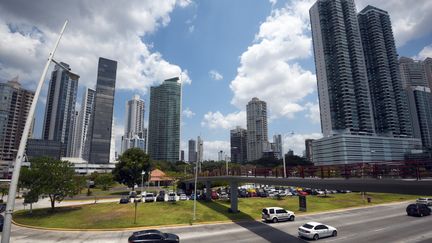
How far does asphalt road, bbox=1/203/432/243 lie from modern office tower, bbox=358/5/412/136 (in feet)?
508

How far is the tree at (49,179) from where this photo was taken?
41.5 m

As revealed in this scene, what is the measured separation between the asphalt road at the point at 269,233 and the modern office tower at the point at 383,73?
15471cm

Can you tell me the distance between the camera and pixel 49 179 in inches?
1663

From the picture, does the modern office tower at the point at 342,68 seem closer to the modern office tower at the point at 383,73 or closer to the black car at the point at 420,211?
the modern office tower at the point at 383,73

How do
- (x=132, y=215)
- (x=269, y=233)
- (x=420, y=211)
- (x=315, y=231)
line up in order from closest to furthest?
(x=315, y=231) < (x=269, y=233) < (x=132, y=215) < (x=420, y=211)

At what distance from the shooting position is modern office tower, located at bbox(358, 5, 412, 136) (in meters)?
164

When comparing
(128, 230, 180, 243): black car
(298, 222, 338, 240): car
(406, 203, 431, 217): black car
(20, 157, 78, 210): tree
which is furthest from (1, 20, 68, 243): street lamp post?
(406, 203, 431, 217): black car

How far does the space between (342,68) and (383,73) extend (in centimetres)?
3406

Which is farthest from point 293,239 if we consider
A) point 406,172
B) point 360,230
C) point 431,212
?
point 431,212

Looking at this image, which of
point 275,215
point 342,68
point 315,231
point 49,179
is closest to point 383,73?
point 342,68

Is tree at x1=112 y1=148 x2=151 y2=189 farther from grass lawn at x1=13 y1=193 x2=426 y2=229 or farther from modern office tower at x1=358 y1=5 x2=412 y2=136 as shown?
modern office tower at x1=358 y1=5 x2=412 y2=136

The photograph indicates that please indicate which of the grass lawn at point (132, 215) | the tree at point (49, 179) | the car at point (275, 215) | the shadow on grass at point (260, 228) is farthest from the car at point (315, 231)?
the tree at point (49, 179)

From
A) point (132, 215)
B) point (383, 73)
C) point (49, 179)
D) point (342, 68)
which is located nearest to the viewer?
point (132, 215)

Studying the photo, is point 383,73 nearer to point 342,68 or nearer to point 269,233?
point 342,68
